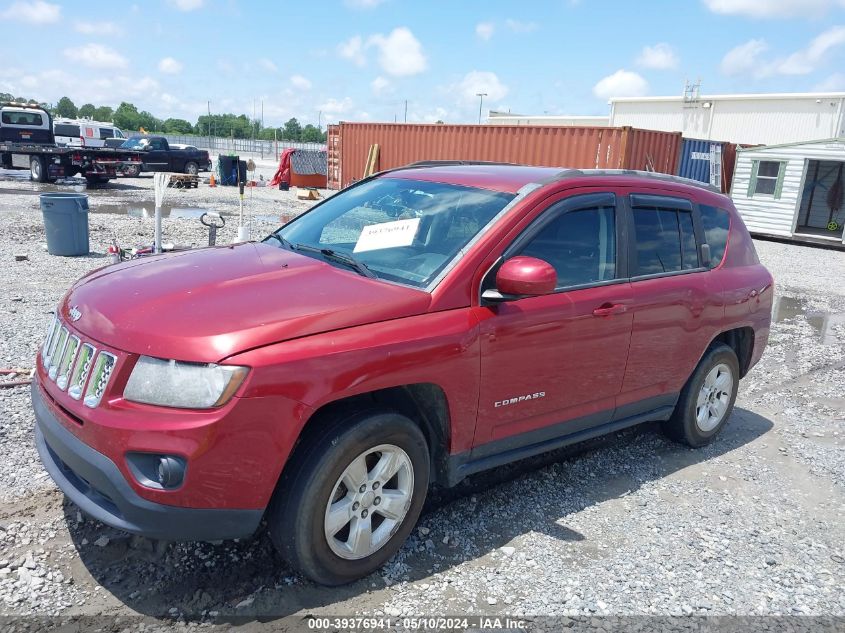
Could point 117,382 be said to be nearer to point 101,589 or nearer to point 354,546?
point 101,589

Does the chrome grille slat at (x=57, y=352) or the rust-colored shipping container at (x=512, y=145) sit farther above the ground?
the rust-colored shipping container at (x=512, y=145)

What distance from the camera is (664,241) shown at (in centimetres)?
436

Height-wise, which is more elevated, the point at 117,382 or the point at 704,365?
the point at 117,382

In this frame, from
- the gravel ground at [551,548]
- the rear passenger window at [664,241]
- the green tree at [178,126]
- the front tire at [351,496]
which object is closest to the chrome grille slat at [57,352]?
the gravel ground at [551,548]

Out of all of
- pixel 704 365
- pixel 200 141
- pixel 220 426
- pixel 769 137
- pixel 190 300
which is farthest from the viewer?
pixel 200 141

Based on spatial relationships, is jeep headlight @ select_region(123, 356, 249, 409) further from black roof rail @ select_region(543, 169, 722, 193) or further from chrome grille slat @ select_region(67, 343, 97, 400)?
black roof rail @ select_region(543, 169, 722, 193)

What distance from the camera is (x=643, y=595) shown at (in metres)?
3.17

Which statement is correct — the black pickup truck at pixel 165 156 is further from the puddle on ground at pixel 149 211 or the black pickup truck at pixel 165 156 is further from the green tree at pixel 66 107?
the green tree at pixel 66 107

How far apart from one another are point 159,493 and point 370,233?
176 cm

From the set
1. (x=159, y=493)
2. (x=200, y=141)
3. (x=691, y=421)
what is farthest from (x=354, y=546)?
(x=200, y=141)

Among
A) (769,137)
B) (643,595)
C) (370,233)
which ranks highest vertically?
(769,137)

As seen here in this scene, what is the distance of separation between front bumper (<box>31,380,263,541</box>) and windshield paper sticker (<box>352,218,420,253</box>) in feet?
4.99

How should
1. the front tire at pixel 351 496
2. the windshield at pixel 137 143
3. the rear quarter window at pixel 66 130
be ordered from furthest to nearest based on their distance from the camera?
the rear quarter window at pixel 66 130
the windshield at pixel 137 143
the front tire at pixel 351 496

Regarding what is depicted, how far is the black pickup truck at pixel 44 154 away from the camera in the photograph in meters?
22.9
